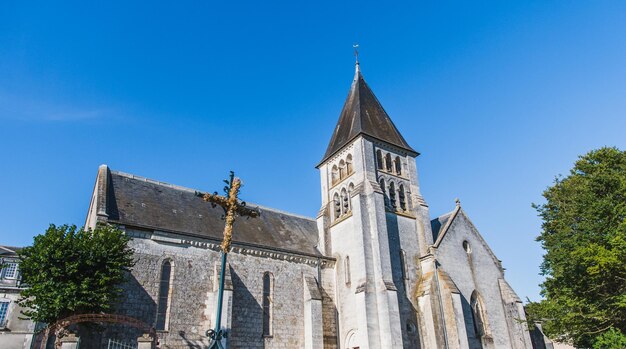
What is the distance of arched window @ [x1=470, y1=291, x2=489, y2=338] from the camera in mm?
23938

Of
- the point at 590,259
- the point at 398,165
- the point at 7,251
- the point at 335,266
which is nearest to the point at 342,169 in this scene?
the point at 398,165

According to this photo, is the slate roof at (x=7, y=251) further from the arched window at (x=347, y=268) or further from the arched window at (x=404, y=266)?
the arched window at (x=404, y=266)

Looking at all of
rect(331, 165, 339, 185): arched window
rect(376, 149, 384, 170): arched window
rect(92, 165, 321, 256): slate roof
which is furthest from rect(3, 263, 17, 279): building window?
rect(376, 149, 384, 170): arched window

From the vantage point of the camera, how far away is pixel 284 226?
86.8ft

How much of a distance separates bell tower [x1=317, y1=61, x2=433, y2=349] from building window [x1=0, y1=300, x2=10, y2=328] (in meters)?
20.6

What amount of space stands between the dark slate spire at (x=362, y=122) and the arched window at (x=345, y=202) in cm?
302

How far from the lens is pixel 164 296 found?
60.7 ft

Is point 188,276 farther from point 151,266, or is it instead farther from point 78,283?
point 78,283

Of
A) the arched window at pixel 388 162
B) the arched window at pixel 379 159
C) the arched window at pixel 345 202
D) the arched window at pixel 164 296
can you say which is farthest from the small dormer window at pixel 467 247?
the arched window at pixel 164 296

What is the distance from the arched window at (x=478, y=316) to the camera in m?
23.9

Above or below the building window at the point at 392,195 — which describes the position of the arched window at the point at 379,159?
above

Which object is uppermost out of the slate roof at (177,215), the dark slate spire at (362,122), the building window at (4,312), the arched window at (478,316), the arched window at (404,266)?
the dark slate spire at (362,122)

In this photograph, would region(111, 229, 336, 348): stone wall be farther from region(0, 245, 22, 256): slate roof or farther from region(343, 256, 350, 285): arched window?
region(0, 245, 22, 256): slate roof

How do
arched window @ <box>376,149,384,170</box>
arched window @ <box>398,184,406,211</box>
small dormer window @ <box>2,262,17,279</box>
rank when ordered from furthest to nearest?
small dormer window @ <box>2,262,17,279</box>
arched window @ <box>376,149,384,170</box>
arched window @ <box>398,184,406,211</box>
